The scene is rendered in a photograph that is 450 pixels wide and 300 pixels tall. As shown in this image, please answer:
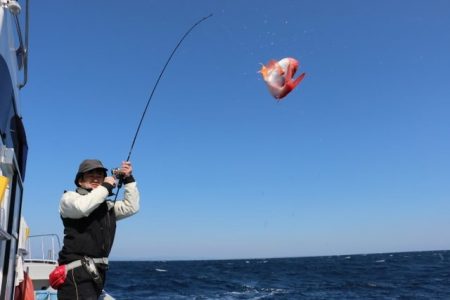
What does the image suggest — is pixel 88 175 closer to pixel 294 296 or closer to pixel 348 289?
pixel 294 296

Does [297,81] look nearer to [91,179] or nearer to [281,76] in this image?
[281,76]

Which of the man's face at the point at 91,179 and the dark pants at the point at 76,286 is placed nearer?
the dark pants at the point at 76,286

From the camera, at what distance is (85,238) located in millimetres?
3639

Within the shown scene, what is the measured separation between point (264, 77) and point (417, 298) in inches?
902

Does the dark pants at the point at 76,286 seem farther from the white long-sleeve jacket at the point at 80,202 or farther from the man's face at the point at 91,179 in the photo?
the man's face at the point at 91,179

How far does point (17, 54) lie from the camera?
4.10m

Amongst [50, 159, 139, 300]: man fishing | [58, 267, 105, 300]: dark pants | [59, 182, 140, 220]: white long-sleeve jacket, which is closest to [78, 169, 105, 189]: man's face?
[50, 159, 139, 300]: man fishing

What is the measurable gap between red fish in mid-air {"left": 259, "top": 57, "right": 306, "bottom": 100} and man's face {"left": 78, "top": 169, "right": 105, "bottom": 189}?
193 inches

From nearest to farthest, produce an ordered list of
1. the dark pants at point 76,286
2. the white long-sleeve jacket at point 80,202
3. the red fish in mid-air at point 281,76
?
the white long-sleeve jacket at point 80,202
the dark pants at point 76,286
the red fish in mid-air at point 281,76

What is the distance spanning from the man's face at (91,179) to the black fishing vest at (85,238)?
137 mm

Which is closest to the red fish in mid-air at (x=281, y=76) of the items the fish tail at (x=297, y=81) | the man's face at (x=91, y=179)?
the fish tail at (x=297, y=81)

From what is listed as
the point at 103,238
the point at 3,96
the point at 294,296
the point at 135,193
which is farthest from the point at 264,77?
the point at 294,296

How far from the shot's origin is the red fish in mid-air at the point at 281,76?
8.21 metres

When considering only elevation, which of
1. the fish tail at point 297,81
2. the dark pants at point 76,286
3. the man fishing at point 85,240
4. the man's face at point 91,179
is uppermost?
the fish tail at point 297,81
